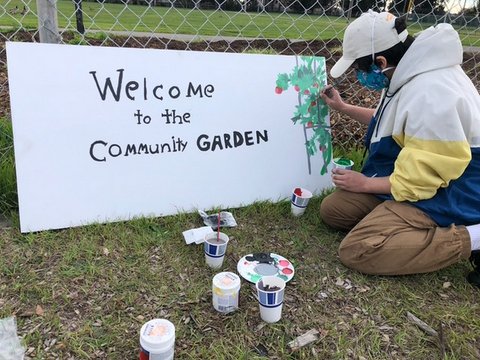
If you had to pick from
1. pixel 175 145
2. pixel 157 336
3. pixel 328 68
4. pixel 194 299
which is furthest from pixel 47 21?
pixel 328 68

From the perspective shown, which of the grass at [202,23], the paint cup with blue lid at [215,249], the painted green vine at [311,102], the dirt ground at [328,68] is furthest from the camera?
the grass at [202,23]

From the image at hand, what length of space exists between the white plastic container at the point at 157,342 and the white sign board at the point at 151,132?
0.85 meters

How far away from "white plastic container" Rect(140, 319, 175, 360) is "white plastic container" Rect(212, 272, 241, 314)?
0.90 feet

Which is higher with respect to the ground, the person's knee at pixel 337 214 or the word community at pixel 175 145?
the word community at pixel 175 145

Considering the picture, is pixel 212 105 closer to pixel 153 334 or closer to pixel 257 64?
pixel 257 64

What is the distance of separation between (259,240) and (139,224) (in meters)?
0.61

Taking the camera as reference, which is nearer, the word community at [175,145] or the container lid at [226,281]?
the container lid at [226,281]

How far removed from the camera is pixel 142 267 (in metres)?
1.94

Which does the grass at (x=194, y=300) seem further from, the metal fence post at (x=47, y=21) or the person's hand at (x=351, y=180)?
the metal fence post at (x=47, y=21)

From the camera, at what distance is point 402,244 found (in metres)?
1.98

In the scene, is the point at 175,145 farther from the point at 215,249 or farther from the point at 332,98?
the point at 332,98

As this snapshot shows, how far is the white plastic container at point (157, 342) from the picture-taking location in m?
1.39

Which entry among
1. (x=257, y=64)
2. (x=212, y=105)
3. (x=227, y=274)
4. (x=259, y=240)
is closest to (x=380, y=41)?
(x=257, y=64)

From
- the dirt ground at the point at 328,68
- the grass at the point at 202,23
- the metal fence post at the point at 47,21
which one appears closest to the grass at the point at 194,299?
the metal fence post at the point at 47,21
